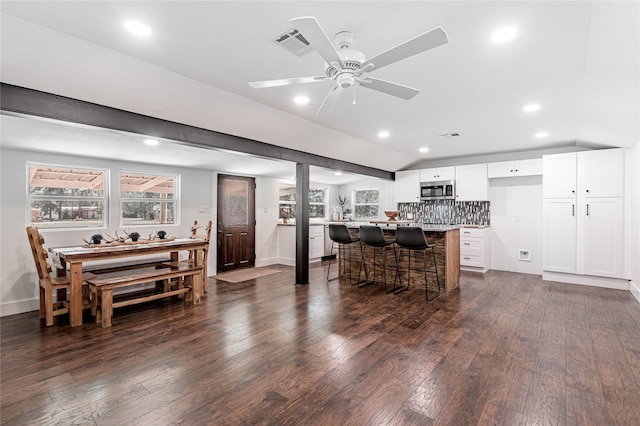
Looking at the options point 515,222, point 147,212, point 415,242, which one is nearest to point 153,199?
point 147,212

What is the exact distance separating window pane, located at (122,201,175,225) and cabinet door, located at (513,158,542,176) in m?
6.51

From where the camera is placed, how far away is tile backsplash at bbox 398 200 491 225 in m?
6.64

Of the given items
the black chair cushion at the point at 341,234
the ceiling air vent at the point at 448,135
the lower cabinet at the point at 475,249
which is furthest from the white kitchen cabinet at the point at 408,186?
the black chair cushion at the point at 341,234

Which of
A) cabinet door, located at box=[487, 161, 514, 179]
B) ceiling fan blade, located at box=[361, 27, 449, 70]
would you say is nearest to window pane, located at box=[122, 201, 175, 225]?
ceiling fan blade, located at box=[361, 27, 449, 70]

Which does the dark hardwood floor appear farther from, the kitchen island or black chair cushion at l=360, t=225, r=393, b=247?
black chair cushion at l=360, t=225, r=393, b=247

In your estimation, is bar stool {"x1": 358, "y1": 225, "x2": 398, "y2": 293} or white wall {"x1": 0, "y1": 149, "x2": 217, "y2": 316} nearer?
white wall {"x1": 0, "y1": 149, "x2": 217, "y2": 316}

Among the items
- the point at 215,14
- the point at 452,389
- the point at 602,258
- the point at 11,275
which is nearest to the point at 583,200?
the point at 602,258

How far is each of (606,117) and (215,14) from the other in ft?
14.4

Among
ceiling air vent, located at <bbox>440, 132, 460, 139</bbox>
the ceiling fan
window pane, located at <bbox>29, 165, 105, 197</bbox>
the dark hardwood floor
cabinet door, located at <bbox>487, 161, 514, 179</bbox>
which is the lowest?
the dark hardwood floor

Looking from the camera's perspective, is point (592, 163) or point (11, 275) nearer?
point (11, 275)

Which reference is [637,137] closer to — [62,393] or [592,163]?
[592,163]

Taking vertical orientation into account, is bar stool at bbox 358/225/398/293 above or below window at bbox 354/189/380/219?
below

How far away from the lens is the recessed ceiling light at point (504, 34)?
83.9 inches

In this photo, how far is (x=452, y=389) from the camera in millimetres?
2176
